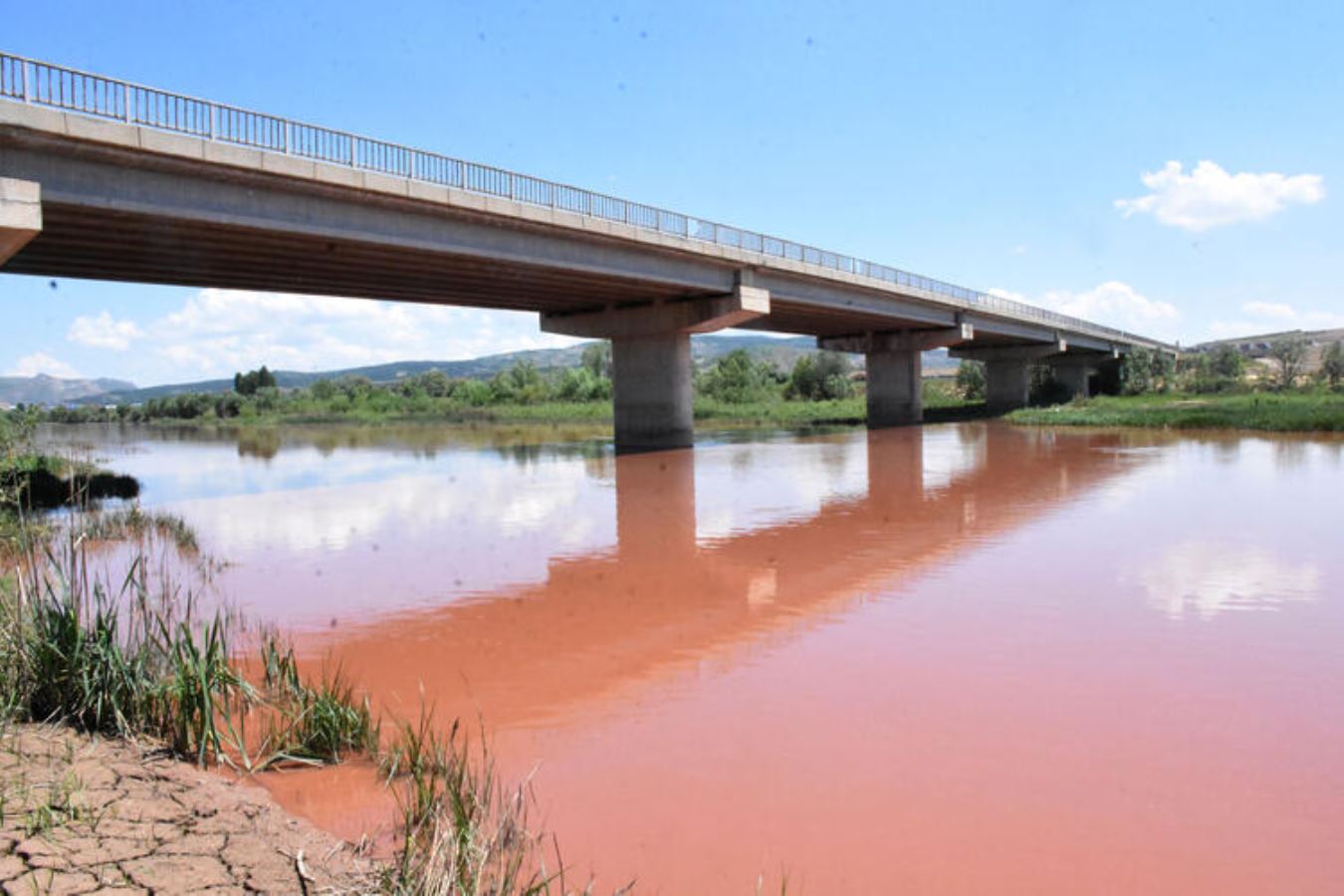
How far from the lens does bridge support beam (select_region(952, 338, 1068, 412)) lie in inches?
2702

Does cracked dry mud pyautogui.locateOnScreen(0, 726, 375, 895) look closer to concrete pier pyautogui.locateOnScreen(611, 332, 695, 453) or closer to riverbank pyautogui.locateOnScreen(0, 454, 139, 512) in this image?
riverbank pyautogui.locateOnScreen(0, 454, 139, 512)

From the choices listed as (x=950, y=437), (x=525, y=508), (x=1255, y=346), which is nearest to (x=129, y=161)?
(x=525, y=508)

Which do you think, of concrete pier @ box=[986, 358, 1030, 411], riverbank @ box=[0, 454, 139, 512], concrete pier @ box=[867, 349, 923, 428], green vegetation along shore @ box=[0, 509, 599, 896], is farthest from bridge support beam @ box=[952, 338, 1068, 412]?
green vegetation along shore @ box=[0, 509, 599, 896]

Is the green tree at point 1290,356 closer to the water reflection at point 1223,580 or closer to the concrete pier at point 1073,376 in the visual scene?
the concrete pier at point 1073,376

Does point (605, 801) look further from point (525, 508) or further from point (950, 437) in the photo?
point (950, 437)

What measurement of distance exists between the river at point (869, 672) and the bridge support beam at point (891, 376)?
3518 centimetres

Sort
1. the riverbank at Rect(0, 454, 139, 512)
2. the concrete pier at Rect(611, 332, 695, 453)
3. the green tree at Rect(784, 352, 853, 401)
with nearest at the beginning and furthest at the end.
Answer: the riverbank at Rect(0, 454, 139, 512), the concrete pier at Rect(611, 332, 695, 453), the green tree at Rect(784, 352, 853, 401)

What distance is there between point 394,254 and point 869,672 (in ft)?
67.0

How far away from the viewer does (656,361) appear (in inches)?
1442

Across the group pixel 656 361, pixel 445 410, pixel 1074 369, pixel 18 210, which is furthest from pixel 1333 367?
pixel 18 210

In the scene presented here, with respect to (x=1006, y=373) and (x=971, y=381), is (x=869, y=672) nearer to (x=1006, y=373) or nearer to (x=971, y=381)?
(x=1006, y=373)

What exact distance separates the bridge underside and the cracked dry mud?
14250 millimetres

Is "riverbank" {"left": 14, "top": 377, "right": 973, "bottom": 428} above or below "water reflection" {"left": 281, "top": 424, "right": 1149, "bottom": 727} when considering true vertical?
above

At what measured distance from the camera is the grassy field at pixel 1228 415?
4106 centimetres
